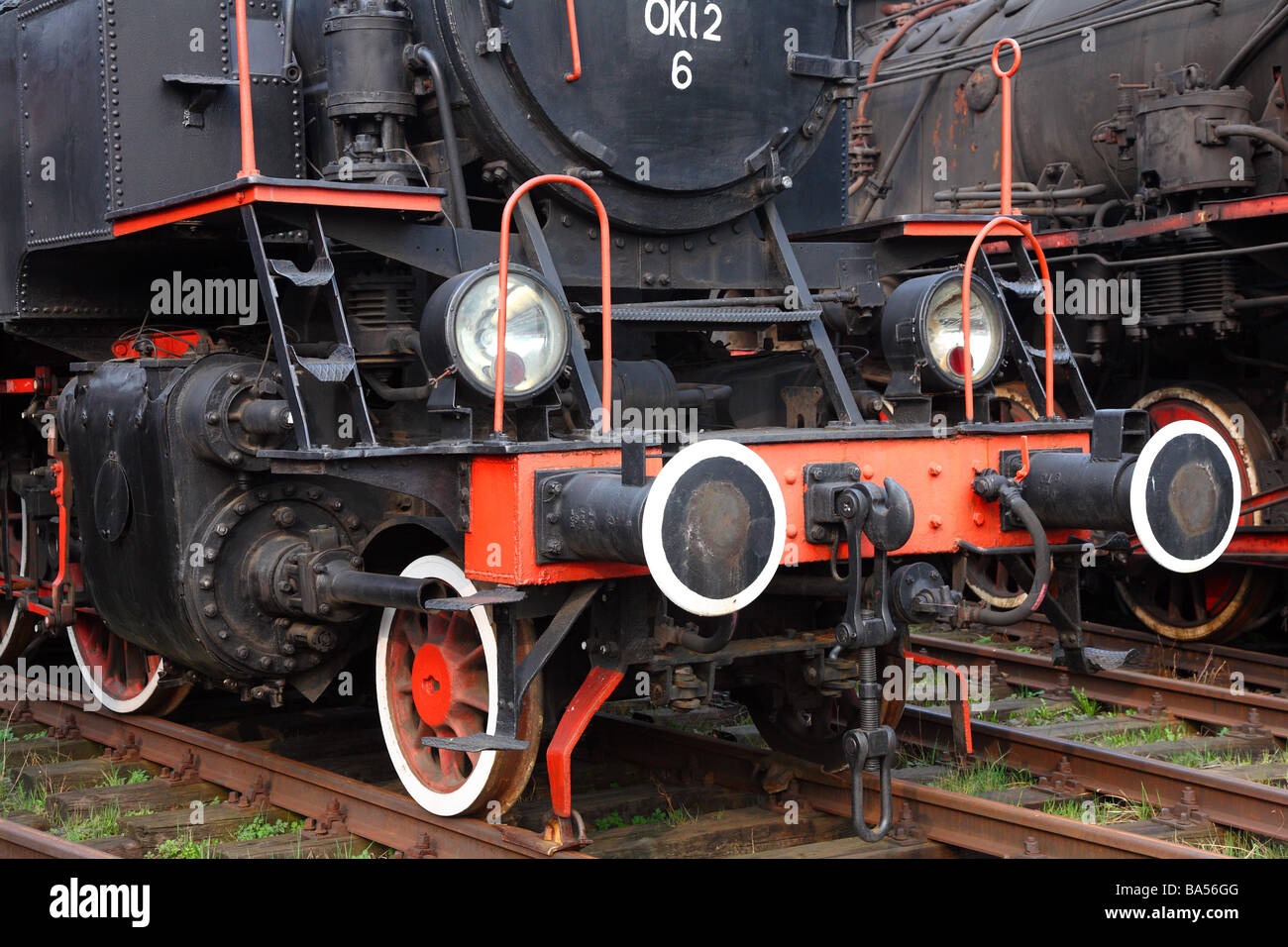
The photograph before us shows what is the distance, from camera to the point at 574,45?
493cm

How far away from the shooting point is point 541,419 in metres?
4.56

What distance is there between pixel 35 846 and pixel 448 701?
129 centimetres

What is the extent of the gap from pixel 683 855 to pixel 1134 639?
426cm

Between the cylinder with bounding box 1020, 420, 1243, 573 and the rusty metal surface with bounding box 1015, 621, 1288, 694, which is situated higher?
the cylinder with bounding box 1020, 420, 1243, 573

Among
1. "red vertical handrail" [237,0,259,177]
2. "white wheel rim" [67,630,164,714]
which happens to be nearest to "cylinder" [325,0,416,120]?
"red vertical handrail" [237,0,259,177]

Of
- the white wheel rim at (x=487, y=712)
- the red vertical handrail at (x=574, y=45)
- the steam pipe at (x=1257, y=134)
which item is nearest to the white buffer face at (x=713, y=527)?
the white wheel rim at (x=487, y=712)

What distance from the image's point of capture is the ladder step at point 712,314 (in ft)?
16.2

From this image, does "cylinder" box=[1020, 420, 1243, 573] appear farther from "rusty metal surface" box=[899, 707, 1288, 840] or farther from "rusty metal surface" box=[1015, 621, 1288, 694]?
"rusty metal surface" box=[1015, 621, 1288, 694]

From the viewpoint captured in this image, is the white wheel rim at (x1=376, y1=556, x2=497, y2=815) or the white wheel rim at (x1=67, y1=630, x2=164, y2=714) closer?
the white wheel rim at (x1=376, y1=556, x2=497, y2=815)

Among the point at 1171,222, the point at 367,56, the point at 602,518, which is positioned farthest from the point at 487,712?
the point at 1171,222

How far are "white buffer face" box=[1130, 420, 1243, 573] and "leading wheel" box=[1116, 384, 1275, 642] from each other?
3.25 meters

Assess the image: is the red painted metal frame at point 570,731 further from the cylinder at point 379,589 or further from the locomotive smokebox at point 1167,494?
the locomotive smokebox at point 1167,494

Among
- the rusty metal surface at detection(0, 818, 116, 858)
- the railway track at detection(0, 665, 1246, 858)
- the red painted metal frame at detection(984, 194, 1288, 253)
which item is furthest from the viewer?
the red painted metal frame at detection(984, 194, 1288, 253)

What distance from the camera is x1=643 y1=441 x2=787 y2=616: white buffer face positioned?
12.9 ft
